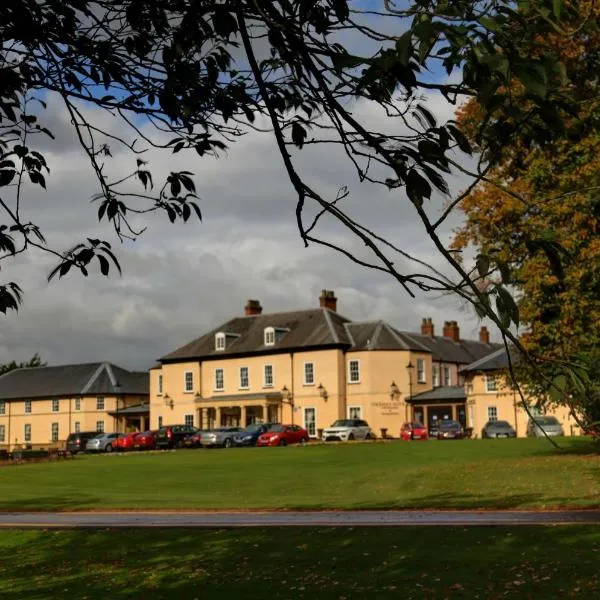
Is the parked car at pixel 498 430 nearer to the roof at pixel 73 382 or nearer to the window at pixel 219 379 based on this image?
the window at pixel 219 379

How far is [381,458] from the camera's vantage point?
41219 mm

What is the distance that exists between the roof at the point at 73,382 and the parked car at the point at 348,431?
29.7 metres

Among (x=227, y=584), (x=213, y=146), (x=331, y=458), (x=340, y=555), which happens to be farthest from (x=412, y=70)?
(x=331, y=458)

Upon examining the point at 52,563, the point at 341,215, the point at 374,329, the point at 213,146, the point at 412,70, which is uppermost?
the point at 374,329

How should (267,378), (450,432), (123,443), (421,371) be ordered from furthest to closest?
(267,378) < (421,371) < (123,443) < (450,432)

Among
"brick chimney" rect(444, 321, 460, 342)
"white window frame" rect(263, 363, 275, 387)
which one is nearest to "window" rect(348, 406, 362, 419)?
"white window frame" rect(263, 363, 275, 387)

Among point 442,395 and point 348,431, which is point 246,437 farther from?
point 442,395

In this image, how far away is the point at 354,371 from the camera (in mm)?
69250

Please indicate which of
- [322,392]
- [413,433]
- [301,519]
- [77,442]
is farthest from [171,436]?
[301,519]

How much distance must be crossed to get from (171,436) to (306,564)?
164 feet

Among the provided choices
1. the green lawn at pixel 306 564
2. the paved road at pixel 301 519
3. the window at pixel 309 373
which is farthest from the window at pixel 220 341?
the green lawn at pixel 306 564

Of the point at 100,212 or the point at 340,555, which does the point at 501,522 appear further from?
the point at 100,212

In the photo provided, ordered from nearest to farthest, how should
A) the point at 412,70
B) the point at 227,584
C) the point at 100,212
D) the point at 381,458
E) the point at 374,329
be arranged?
1. the point at 412,70
2. the point at 100,212
3. the point at 227,584
4. the point at 381,458
5. the point at 374,329

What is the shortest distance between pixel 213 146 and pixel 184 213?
2.06 ft
